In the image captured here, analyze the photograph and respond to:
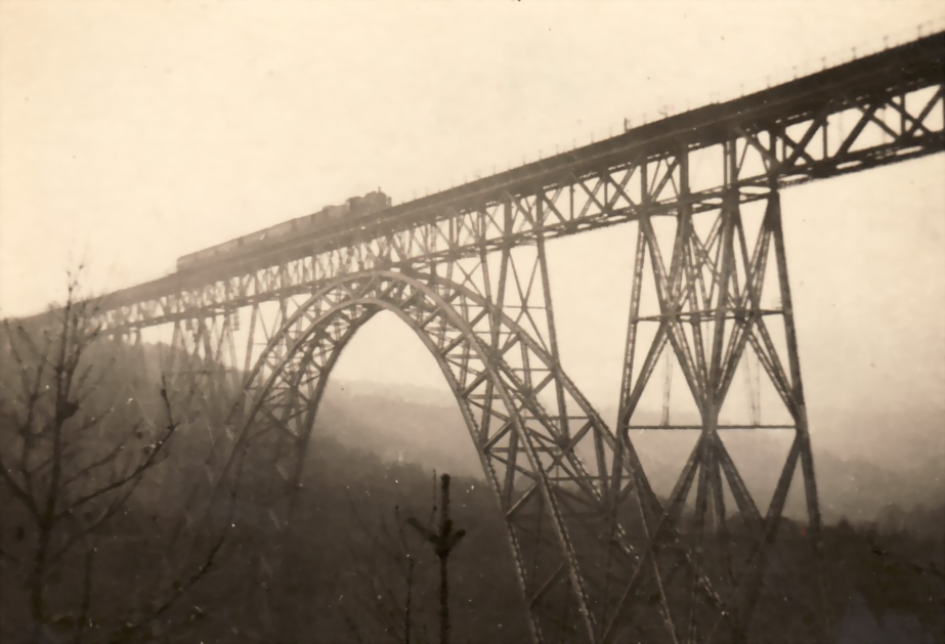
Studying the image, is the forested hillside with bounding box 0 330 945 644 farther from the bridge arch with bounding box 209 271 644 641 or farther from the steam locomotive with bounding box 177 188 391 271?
the steam locomotive with bounding box 177 188 391 271

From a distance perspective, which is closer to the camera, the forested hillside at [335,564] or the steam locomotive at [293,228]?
the forested hillside at [335,564]

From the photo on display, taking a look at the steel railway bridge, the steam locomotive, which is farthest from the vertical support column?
the steam locomotive

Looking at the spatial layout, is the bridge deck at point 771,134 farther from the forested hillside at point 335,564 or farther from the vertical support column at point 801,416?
the forested hillside at point 335,564

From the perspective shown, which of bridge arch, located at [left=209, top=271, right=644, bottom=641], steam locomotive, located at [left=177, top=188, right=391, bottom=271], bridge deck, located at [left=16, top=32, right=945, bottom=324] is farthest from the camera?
steam locomotive, located at [left=177, top=188, right=391, bottom=271]

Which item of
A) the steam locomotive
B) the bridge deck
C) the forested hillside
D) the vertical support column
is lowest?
the forested hillside

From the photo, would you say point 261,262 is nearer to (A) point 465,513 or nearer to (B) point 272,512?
(B) point 272,512

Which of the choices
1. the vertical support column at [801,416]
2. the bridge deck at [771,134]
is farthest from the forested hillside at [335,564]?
the bridge deck at [771,134]
